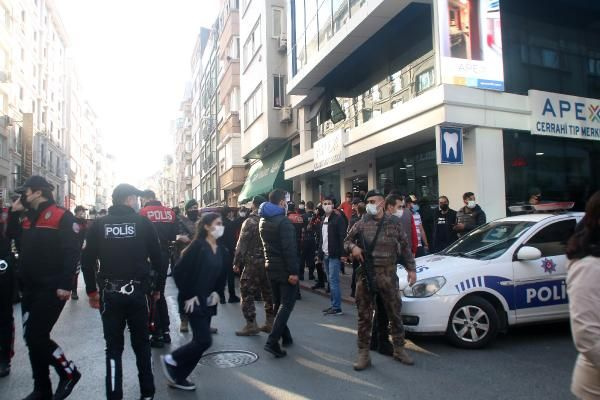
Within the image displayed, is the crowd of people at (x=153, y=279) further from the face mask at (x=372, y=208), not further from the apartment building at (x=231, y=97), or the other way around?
the apartment building at (x=231, y=97)

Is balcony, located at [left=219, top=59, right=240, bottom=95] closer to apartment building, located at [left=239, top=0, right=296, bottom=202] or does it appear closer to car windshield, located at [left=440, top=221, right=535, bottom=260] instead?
apartment building, located at [left=239, top=0, right=296, bottom=202]

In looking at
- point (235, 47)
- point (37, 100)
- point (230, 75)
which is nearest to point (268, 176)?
point (230, 75)

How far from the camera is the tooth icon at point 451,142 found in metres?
10.7

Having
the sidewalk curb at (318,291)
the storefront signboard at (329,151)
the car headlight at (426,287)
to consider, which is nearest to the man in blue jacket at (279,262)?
the car headlight at (426,287)

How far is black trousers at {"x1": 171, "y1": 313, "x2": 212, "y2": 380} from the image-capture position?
459cm

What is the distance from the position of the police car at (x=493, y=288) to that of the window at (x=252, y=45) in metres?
19.4

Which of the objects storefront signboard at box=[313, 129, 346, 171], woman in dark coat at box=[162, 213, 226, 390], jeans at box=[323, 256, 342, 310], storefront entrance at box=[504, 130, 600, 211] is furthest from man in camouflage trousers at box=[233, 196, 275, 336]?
storefront signboard at box=[313, 129, 346, 171]

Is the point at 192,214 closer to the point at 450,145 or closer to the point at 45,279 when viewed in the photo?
the point at 45,279

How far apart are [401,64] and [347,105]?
150 inches

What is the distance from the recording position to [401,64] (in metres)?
14.0

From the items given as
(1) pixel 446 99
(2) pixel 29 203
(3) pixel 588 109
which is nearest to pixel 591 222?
(2) pixel 29 203

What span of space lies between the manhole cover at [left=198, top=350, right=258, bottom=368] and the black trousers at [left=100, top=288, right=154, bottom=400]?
4.58ft

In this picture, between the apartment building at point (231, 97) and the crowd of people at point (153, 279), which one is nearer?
the crowd of people at point (153, 279)

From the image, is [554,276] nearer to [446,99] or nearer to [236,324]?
A: [236,324]
